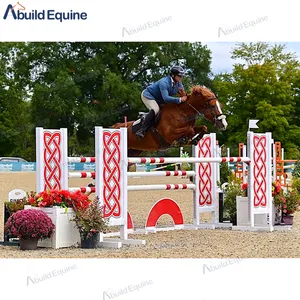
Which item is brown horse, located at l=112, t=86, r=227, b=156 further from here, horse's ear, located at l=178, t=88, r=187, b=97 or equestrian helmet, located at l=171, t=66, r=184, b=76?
equestrian helmet, located at l=171, t=66, r=184, b=76

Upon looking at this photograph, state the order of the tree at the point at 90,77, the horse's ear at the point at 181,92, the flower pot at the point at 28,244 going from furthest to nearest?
1. the tree at the point at 90,77
2. the horse's ear at the point at 181,92
3. the flower pot at the point at 28,244

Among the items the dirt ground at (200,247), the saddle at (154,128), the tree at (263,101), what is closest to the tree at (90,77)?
the tree at (263,101)

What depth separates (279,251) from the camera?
740cm

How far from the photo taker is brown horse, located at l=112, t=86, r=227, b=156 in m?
9.98

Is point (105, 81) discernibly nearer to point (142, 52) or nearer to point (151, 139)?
point (142, 52)

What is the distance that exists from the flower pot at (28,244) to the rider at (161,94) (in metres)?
3.32

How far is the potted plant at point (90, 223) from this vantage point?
7.48m

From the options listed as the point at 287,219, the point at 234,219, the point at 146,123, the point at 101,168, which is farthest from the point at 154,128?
the point at 101,168

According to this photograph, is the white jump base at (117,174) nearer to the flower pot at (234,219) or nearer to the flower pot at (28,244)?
the flower pot at (234,219)

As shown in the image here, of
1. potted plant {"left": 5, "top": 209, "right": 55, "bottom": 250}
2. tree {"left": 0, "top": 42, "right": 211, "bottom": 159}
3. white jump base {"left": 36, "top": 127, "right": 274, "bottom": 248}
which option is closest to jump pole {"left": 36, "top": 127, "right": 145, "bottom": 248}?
white jump base {"left": 36, "top": 127, "right": 274, "bottom": 248}

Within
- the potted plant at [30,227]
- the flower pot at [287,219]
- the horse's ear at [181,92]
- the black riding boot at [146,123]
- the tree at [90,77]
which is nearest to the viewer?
the potted plant at [30,227]

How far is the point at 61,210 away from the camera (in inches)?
298

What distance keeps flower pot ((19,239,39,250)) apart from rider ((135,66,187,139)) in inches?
131

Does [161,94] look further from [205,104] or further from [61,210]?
[61,210]
